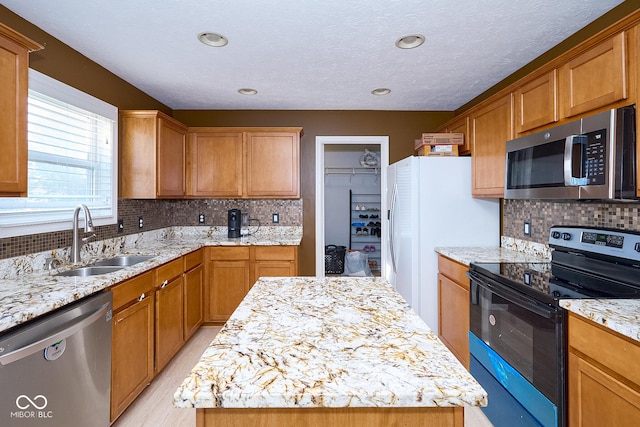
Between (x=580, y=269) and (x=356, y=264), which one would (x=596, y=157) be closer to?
(x=580, y=269)

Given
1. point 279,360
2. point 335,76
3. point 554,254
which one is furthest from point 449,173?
point 279,360

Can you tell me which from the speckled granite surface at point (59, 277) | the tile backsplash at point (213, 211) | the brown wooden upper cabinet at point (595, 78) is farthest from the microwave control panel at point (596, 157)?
the tile backsplash at point (213, 211)

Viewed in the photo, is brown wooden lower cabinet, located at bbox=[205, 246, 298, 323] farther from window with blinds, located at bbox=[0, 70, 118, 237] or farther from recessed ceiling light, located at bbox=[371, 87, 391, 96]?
recessed ceiling light, located at bbox=[371, 87, 391, 96]

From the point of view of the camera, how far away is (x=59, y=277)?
1.86 m

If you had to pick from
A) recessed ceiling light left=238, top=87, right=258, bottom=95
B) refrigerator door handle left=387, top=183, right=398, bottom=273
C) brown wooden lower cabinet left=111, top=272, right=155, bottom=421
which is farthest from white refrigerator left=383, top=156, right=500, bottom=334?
brown wooden lower cabinet left=111, top=272, right=155, bottom=421

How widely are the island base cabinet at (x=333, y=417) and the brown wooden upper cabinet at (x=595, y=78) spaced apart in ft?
5.53

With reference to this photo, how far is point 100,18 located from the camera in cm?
199

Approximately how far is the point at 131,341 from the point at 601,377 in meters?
2.39

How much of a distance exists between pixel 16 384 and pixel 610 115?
2761 mm

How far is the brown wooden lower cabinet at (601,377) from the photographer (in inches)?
46.8

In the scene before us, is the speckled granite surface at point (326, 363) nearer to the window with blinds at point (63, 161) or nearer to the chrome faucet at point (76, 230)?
the chrome faucet at point (76, 230)

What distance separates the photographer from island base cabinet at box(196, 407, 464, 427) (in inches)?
31.1

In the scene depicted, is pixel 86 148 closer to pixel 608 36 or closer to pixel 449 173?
pixel 449 173

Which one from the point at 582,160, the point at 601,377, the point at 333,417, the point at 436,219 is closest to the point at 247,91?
the point at 436,219
